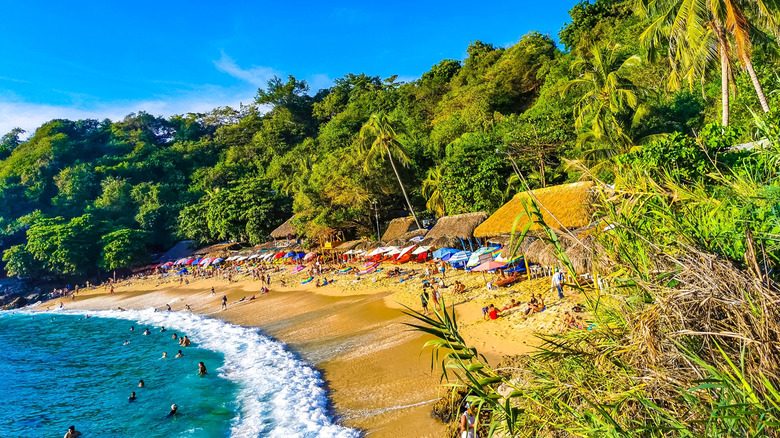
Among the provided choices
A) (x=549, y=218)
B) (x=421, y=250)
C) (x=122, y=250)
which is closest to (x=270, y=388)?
(x=421, y=250)

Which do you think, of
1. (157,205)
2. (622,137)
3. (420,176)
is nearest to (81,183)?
(157,205)

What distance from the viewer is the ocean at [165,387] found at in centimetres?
1013

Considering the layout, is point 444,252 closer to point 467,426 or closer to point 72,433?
point 467,426

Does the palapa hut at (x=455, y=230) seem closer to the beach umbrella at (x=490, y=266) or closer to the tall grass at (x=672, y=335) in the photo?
the beach umbrella at (x=490, y=266)

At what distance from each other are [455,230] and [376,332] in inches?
350

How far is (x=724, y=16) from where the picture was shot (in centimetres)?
1021

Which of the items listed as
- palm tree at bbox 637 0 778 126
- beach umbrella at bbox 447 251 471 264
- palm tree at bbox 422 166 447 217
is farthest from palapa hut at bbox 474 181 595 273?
palm tree at bbox 422 166 447 217

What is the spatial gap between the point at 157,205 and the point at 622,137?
52.8 m

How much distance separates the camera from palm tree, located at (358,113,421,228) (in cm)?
2667

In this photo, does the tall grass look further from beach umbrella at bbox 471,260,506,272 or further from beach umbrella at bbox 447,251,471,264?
beach umbrella at bbox 447,251,471,264

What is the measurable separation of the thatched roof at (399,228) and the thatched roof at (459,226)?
5300 mm

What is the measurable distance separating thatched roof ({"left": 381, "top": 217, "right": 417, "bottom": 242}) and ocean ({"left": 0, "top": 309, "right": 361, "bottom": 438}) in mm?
12663

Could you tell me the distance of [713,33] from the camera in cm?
1080

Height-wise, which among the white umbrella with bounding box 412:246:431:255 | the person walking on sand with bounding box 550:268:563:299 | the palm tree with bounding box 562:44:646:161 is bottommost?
the person walking on sand with bounding box 550:268:563:299
